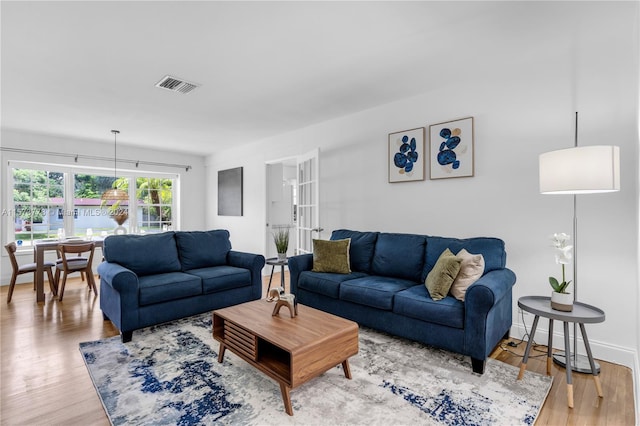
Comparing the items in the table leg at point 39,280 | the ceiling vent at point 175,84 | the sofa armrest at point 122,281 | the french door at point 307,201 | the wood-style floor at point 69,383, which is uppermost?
the ceiling vent at point 175,84

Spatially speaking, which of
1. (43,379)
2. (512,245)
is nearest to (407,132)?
(512,245)

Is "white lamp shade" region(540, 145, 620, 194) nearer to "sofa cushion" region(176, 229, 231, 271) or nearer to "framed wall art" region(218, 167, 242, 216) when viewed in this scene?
"sofa cushion" region(176, 229, 231, 271)

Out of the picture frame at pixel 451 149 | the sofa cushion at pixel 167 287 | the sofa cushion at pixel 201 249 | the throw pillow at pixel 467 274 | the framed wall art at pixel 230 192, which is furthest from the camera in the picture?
the framed wall art at pixel 230 192

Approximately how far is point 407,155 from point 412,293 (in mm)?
1691

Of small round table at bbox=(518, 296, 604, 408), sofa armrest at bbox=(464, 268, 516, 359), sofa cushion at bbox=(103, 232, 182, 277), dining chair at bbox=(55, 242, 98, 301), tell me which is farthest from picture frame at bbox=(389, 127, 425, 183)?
dining chair at bbox=(55, 242, 98, 301)

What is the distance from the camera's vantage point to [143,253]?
3365 mm

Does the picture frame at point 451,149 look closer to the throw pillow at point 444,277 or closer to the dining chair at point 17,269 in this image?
the throw pillow at point 444,277

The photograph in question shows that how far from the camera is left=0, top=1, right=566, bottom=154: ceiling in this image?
2.06 meters

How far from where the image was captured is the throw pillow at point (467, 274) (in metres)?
2.45

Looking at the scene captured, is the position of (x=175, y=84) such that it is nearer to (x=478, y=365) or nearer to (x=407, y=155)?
(x=407, y=155)

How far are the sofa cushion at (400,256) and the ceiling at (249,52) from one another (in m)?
1.61

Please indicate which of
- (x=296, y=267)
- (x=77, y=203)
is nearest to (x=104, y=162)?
(x=77, y=203)

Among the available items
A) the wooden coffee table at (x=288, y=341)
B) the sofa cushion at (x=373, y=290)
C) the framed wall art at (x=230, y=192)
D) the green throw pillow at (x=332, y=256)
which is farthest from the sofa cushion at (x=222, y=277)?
the framed wall art at (x=230, y=192)

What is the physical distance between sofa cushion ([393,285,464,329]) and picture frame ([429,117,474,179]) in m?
1.34
